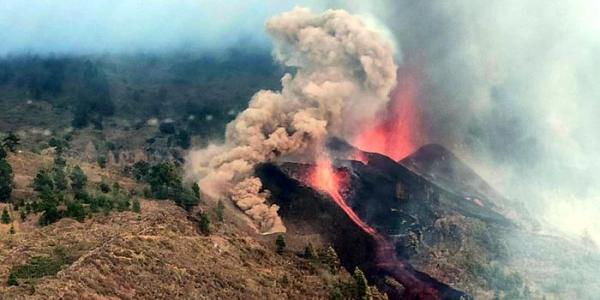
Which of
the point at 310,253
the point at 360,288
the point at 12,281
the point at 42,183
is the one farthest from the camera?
the point at 42,183

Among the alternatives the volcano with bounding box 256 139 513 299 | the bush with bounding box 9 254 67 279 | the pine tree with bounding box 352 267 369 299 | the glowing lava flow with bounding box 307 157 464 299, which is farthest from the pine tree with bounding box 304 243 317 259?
the bush with bounding box 9 254 67 279

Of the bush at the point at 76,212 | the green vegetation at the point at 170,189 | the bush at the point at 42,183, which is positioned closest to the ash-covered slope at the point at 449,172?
the green vegetation at the point at 170,189

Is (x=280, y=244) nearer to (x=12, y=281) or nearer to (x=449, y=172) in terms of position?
(x=12, y=281)

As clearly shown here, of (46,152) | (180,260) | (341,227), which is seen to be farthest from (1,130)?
(180,260)

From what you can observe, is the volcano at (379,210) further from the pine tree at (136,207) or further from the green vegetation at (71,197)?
the green vegetation at (71,197)

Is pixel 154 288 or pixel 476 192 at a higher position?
pixel 476 192

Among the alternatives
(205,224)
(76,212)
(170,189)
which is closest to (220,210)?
(170,189)

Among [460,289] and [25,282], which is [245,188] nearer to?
[460,289]
